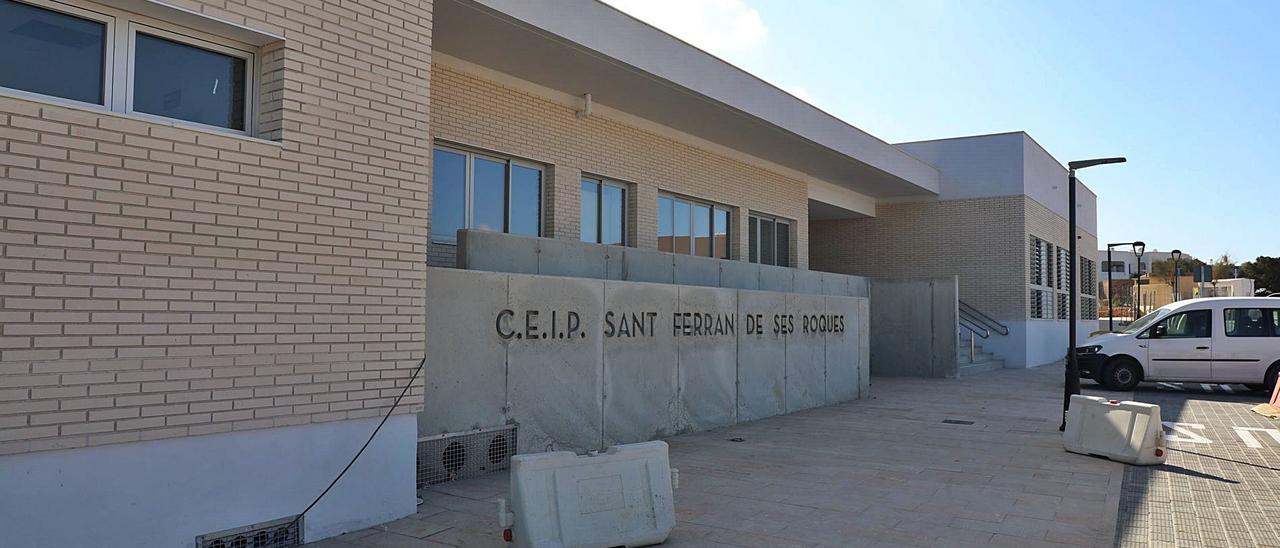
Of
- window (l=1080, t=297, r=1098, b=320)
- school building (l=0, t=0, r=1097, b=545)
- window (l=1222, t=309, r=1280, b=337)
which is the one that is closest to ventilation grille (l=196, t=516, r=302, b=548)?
school building (l=0, t=0, r=1097, b=545)

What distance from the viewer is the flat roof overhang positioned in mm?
11203

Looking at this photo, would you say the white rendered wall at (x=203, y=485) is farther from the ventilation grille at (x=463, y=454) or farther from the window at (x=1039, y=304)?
the window at (x=1039, y=304)

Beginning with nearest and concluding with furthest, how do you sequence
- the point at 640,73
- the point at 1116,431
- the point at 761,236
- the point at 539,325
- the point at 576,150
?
the point at 539,325
the point at 1116,431
the point at 640,73
the point at 576,150
the point at 761,236

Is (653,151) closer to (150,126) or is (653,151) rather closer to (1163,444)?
(1163,444)

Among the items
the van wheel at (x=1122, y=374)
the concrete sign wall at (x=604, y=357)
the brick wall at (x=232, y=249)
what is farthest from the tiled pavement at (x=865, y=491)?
the van wheel at (x=1122, y=374)

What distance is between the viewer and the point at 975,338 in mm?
27000

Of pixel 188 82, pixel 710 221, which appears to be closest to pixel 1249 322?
pixel 710 221

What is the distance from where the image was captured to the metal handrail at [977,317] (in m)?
26.7

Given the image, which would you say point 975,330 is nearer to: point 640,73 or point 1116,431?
point 1116,431

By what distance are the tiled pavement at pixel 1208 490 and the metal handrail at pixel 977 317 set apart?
12360mm

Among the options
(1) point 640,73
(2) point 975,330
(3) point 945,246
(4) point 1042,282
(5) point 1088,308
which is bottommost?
(2) point 975,330

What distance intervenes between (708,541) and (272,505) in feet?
10.6

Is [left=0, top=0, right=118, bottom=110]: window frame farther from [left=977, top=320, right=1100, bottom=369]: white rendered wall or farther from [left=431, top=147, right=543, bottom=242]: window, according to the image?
[left=977, top=320, right=1100, bottom=369]: white rendered wall

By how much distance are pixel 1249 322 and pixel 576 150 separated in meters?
14.2
